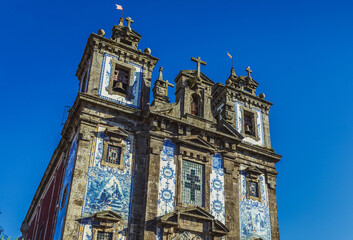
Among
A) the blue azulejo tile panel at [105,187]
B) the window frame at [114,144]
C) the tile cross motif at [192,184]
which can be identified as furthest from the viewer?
the tile cross motif at [192,184]

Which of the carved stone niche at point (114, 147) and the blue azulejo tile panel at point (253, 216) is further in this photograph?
the blue azulejo tile panel at point (253, 216)

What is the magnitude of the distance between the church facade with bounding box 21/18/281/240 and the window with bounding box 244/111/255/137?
0.22m

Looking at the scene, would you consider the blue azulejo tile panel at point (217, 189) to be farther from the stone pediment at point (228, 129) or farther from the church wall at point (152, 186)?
the church wall at point (152, 186)

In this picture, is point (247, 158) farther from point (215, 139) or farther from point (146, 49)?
point (146, 49)

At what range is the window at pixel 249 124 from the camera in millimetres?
28344

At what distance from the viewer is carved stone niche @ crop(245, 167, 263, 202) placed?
2538 cm

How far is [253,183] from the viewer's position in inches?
1016

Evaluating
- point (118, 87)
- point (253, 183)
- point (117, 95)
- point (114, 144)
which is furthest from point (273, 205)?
point (118, 87)

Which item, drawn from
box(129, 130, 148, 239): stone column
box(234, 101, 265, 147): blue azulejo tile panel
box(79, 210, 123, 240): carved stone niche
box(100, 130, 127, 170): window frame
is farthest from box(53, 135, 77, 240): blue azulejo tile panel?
box(234, 101, 265, 147): blue azulejo tile panel

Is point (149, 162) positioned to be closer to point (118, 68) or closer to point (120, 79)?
point (120, 79)

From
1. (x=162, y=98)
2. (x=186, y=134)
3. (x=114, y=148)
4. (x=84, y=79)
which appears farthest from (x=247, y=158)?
(x=84, y=79)

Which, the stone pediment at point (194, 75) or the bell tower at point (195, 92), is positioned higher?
the stone pediment at point (194, 75)

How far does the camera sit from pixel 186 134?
23875mm

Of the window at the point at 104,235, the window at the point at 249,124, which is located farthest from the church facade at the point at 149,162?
the window at the point at 249,124
